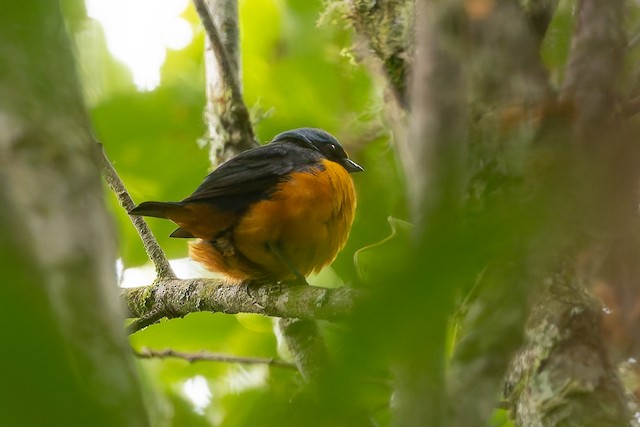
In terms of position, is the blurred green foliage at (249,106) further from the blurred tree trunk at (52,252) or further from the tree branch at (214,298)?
the blurred tree trunk at (52,252)

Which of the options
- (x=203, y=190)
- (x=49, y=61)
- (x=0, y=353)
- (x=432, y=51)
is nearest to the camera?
(x=0, y=353)

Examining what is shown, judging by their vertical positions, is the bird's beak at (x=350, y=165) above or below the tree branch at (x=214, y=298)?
above

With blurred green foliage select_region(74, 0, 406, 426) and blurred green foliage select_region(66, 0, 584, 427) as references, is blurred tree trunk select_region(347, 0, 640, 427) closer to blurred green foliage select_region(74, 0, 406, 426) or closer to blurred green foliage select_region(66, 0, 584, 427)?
blurred green foliage select_region(66, 0, 584, 427)

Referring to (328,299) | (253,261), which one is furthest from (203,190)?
(328,299)

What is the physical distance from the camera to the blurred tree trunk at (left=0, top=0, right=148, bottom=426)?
0.47 m

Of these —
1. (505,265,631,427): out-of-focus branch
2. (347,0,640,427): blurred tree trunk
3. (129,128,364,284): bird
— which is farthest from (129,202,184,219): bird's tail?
(505,265,631,427): out-of-focus branch

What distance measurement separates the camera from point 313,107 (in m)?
4.79

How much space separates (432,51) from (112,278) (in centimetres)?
82

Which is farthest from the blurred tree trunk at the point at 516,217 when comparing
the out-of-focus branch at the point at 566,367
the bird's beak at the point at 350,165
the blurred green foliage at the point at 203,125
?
the blurred green foliage at the point at 203,125

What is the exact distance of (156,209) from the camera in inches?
133

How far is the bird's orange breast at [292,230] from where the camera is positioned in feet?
12.2

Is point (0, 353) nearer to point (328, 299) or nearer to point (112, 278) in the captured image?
point (112, 278)

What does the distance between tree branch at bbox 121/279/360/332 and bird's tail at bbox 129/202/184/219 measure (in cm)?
40

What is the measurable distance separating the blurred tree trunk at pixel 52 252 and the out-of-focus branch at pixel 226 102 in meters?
3.78
